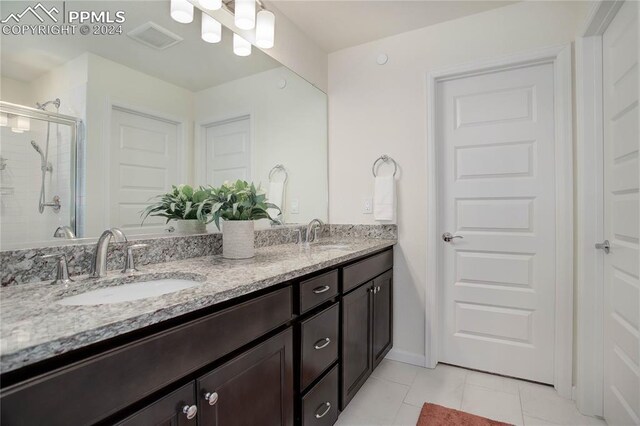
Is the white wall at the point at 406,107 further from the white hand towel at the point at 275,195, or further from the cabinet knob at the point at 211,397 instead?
the cabinet knob at the point at 211,397

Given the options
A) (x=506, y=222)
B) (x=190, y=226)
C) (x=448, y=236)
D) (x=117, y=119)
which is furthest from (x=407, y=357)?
(x=117, y=119)

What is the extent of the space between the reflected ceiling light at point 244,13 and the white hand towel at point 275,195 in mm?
949

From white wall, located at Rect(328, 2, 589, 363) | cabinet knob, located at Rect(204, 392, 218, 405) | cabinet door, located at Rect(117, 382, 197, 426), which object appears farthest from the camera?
white wall, located at Rect(328, 2, 589, 363)

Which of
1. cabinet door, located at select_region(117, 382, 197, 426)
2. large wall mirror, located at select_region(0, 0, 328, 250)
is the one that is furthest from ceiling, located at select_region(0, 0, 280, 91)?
cabinet door, located at select_region(117, 382, 197, 426)

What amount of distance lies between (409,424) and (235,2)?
2375 mm

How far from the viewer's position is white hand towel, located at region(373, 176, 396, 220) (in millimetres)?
2268

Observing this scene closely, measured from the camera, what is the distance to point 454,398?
1.85m

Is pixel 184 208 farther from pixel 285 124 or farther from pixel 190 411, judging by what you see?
pixel 285 124

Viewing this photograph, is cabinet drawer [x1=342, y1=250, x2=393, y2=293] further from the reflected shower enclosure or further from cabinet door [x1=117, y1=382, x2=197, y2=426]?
the reflected shower enclosure

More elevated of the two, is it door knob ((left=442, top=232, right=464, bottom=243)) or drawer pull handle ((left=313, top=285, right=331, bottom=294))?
door knob ((left=442, top=232, right=464, bottom=243))

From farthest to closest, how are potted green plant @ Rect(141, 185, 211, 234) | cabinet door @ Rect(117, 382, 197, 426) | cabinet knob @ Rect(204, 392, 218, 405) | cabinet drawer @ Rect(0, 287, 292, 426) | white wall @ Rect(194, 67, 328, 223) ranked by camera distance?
white wall @ Rect(194, 67, 328, 223) < potted green plant @ Rect(141, 185, 211, 234) < cabinet knob @ Rect(204, 392, 218, 405) < cabinet door @ Rect(117, 382, 197, 426) < cabinet drawer @ Rect(0, 287, 292, 426)

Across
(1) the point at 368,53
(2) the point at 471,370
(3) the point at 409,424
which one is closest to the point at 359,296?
(3) the point at 409,424

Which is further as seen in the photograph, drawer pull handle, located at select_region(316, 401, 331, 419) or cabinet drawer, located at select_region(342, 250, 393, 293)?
cabinet drawer, located at select_region(342, 250, 393, 293)

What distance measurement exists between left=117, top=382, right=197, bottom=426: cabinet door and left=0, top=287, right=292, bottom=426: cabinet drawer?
35mm
